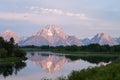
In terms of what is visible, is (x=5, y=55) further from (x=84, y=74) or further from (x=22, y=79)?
(x=84, y=74)

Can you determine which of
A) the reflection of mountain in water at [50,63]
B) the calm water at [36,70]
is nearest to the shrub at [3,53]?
the reflection of mountain in water at [50,63]

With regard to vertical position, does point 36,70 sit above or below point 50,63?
above

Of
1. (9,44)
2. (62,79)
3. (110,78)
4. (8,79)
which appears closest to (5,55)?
(9,44)

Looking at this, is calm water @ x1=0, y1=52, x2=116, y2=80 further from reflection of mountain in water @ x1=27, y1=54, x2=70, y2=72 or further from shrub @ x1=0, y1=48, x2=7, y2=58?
shrub @ x1=0, y1=48, x2=7, y2=58

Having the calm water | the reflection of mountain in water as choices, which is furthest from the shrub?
the calm water

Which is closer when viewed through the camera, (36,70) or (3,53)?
(36,70)

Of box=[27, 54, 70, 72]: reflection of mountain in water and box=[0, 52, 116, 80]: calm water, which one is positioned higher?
box=[0, 52, 116, 80]: calm water

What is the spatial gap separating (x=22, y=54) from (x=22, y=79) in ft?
313

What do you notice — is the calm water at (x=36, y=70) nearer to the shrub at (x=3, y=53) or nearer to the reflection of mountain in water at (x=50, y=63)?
the reflection of mountain in water at (x=50, y=63)

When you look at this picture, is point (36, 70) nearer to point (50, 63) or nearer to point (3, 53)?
point (50, 63)

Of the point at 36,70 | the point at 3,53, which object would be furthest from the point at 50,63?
the point at 36,70

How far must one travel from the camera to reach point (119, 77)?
27.4m

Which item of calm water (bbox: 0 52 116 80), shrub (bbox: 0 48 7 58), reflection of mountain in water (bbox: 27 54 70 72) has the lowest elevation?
reflection of mountain in water (bbox: 27 54 70 72)

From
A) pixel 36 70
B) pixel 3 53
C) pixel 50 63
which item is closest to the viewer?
pixel 36 70
